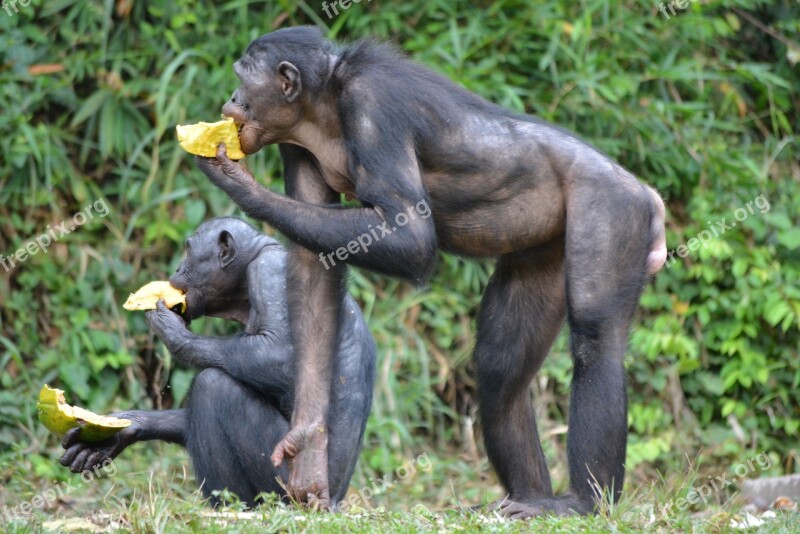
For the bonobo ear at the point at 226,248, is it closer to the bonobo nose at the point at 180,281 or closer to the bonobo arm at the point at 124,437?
the bonobo nose at the point at 180,281

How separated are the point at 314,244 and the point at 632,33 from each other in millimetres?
5307

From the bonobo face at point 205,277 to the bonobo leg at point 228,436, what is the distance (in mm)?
684

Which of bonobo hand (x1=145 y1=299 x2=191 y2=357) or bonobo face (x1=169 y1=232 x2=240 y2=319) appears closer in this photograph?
bonobo hand (x1=145 y1=299 x2=191 y2=357)

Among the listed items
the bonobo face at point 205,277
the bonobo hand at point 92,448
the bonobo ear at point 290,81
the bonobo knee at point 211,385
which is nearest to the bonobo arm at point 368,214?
the bonobo ear at point 290,81

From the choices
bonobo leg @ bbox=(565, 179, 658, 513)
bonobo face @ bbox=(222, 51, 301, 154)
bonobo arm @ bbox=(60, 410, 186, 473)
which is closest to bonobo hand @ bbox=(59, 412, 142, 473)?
bonobo arm @ bbox=(60, 410, 186, 473)

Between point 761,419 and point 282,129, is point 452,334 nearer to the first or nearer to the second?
point 761,419

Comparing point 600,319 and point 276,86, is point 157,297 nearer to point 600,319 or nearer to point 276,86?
point 276,86

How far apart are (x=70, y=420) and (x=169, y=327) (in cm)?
66

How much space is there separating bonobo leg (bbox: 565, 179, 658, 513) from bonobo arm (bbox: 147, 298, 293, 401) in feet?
4.66

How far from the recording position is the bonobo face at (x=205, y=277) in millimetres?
6191

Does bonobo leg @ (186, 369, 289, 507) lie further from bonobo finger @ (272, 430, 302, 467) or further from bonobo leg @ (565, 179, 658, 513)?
bonobo leg @ (565, 179, 658, 513)

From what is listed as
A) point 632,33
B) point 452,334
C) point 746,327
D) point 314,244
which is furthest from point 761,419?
point 314,244

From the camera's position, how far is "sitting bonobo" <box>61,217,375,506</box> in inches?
221

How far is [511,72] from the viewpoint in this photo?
9.62 meters
